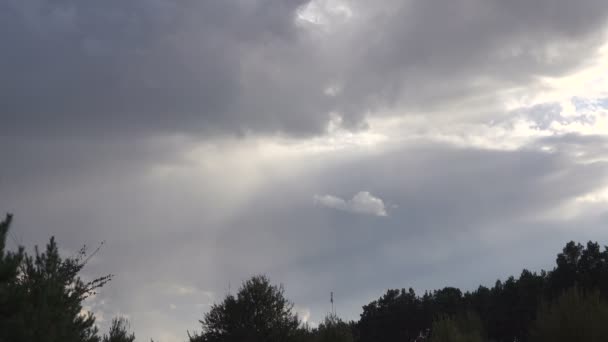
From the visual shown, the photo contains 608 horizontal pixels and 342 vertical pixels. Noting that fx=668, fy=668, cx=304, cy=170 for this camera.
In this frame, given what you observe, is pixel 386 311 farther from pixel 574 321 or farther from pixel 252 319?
pixel 574 321

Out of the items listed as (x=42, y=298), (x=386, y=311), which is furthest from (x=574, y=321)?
(x=386, y=311)

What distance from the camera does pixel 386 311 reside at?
316 ft

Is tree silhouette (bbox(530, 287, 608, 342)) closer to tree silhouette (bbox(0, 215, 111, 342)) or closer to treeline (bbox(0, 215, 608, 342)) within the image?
treeline (bbox(0, 215, 608, 342))

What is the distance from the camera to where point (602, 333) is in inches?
1030

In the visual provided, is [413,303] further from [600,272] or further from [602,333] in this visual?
[602,333]

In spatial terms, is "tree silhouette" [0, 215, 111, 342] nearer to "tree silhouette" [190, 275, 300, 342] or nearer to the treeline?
the treeline

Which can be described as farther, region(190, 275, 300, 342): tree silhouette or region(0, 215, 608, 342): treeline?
region(190, 275, 300, 342): tree silhouette

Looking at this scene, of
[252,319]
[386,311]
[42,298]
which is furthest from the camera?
[386,311]

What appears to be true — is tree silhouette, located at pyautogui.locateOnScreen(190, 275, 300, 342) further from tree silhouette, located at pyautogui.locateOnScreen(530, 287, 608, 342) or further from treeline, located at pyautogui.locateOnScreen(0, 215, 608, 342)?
tree silhouette, located at pyautogui.locateOnScreen(530, 287, 608, 342)

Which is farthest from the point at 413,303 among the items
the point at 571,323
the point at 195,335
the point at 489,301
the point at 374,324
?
the point at 571,323

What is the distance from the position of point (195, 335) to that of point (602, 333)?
3737cm

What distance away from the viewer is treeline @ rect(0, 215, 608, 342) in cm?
2519

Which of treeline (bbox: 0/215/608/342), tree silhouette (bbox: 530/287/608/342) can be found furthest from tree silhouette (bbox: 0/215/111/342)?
tree silhouette (bbox: 530/287/608/342)

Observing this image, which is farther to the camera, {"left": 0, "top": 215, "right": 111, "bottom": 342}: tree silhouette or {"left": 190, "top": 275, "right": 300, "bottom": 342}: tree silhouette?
{"left": 190, "top": 275, "right": 300, "bottom": 342}: tree silhouette
